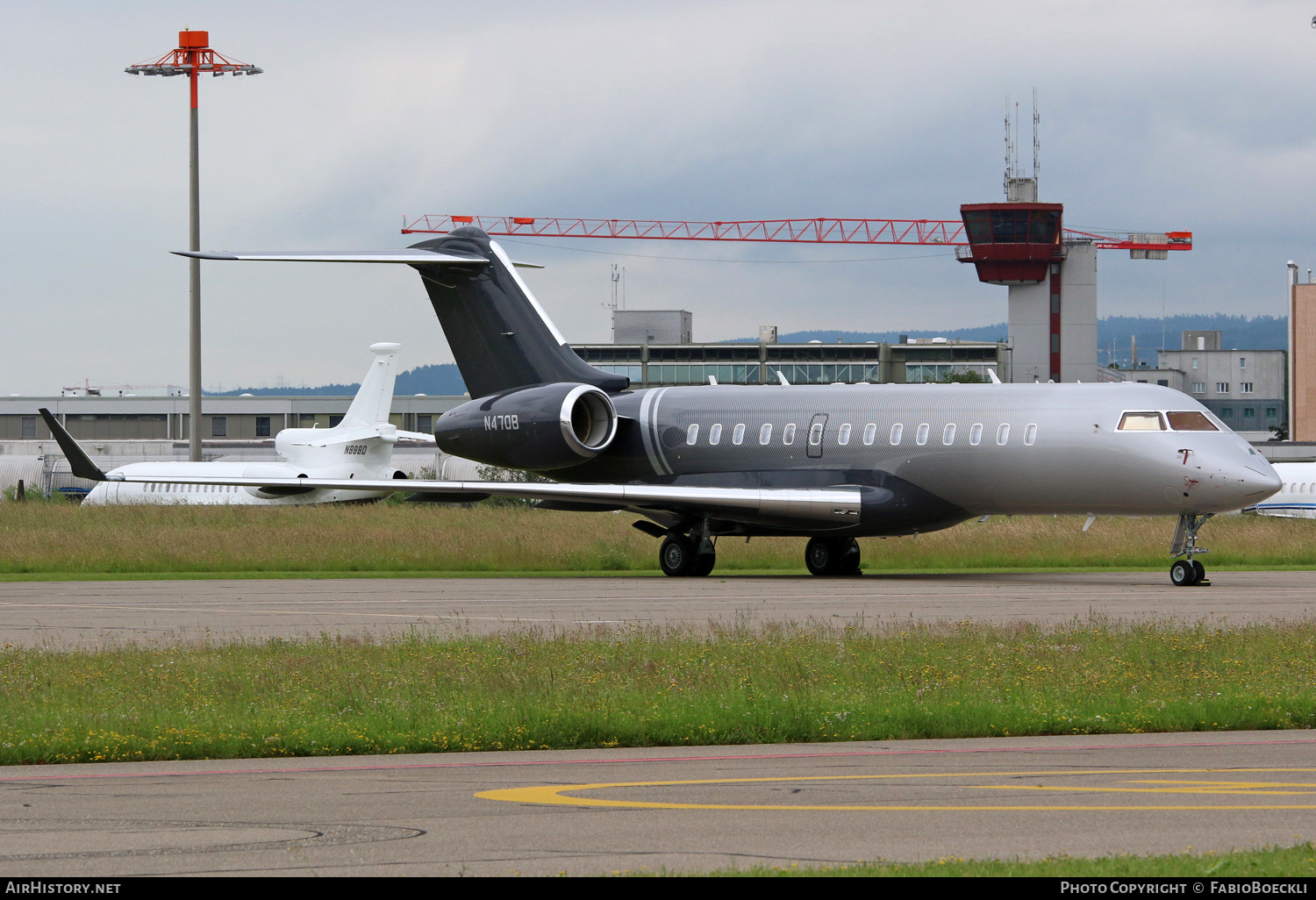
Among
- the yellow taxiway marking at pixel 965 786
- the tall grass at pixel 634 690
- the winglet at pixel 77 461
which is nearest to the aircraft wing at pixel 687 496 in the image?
the winglet at pixel 77 461

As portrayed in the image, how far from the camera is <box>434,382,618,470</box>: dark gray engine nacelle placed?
33.4 m

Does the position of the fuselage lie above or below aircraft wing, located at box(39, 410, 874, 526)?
above

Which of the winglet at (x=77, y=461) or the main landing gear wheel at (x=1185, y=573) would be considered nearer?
the main landing gear wheel at (x=1185, y=573)

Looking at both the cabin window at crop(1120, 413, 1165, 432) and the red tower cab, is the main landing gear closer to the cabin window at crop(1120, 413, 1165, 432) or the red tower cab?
the cabin window at crop(1120, 413, 1165, 432)

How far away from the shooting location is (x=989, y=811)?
8.71 meters

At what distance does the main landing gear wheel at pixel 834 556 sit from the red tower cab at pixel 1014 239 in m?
103

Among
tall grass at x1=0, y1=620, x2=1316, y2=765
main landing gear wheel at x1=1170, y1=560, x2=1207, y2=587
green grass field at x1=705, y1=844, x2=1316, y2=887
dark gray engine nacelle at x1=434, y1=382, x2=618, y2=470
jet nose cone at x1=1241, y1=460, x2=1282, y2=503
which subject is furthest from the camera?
dark gray engine nacelle at x1=434, y1=382, x2=618, y2=470

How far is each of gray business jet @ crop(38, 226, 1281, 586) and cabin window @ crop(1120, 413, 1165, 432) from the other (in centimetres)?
3

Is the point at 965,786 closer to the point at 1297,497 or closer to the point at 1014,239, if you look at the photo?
the point at 1297,497

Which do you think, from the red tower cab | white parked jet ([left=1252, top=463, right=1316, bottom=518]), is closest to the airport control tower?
the red tower cab

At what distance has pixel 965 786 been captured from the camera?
9586 mm

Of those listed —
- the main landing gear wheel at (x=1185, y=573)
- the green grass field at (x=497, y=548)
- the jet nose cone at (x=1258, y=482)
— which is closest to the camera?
the jet nose cone at (x=1258, y=482)

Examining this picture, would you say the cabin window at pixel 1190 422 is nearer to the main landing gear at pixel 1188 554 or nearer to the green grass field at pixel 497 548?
the main landing gear at pixel 1188 554

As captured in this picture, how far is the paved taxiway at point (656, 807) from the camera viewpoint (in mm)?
7645
